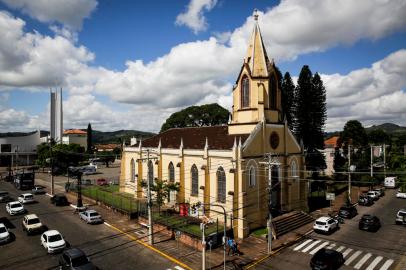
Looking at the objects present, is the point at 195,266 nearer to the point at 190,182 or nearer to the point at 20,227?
the point at 190,182

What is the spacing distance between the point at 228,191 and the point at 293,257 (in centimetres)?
914

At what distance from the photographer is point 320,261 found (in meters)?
24.1

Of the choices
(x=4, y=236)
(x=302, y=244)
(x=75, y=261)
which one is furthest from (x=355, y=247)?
(x=4, y=236)

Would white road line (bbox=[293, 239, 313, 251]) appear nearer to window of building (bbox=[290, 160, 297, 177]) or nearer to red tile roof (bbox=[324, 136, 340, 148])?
window of building (bbox=[290, 160, 297, 177])

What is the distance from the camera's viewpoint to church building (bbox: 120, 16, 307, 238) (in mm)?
32844

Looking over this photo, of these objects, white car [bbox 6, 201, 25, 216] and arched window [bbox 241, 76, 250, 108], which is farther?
white car [bbox 6, 201, 25, 216]

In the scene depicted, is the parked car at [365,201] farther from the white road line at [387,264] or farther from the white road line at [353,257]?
the white road line at [387,264]

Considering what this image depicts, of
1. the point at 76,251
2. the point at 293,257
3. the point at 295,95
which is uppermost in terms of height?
the point at 295,95

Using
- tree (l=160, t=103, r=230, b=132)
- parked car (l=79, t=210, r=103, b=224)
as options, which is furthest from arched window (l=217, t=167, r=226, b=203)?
tree (l=160, t=103, r=230, b=132)

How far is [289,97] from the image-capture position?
6128cm

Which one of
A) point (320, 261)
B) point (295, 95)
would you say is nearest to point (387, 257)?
point (320, 261)

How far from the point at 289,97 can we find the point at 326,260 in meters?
41.8

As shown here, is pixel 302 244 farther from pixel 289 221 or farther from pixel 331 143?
pixel 331 143

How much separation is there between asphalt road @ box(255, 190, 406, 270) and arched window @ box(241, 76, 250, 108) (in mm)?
17016
